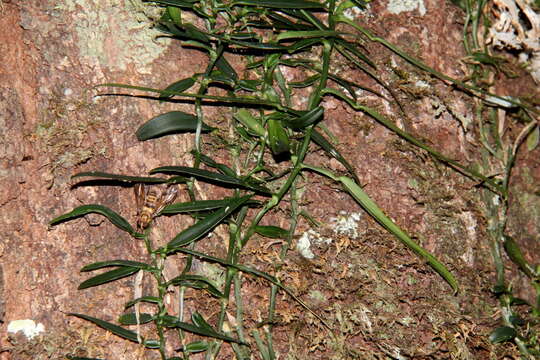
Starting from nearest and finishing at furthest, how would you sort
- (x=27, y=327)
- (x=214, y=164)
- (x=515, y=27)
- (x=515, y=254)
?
(x=27, y=327) < (x=214, y=164) < (x=515, y=254) < (x=515, y=27)

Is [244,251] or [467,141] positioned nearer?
[244,251]

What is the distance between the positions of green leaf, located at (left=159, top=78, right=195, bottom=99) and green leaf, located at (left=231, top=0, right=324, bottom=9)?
0.77 feet

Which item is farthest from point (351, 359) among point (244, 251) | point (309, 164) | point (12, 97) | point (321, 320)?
point (12, 97)

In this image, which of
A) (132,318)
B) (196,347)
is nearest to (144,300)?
(132,318)

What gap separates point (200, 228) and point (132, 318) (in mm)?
250

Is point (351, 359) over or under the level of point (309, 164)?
under

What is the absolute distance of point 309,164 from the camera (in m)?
1.35

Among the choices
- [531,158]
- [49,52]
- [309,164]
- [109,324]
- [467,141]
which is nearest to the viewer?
[109,324]

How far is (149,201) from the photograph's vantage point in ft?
3.94

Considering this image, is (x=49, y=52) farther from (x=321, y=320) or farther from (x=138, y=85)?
(x=321, y=320)

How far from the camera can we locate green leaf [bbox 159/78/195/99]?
49.8 inches

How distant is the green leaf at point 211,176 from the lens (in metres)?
1.20

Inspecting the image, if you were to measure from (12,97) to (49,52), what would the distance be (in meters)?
0.14

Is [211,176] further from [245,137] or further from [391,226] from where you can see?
[391,226]
